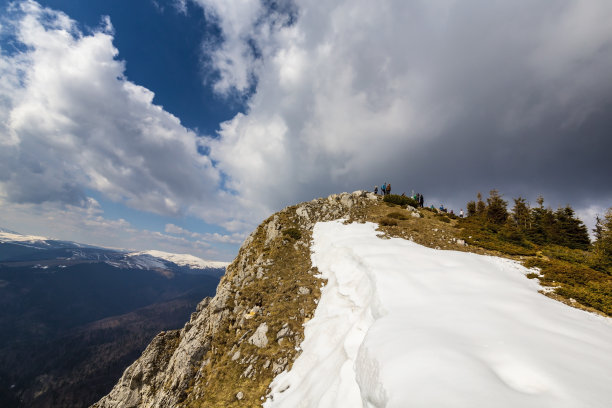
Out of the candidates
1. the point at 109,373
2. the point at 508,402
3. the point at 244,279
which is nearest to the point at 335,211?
the point at 244,279

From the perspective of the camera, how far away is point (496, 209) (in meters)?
40.8

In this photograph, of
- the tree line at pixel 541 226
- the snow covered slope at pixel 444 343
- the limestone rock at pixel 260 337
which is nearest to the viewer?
the snow covered slope at pixel 444 343

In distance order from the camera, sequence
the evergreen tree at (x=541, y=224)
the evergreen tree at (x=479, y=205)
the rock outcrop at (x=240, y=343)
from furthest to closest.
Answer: the evergreen tree at (x=479, y=205), the evergreen tree at (x=541, y=224), the rock outcrop at (x=240, y=343)

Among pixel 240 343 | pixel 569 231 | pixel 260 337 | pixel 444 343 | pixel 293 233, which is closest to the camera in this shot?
pixel 444 343

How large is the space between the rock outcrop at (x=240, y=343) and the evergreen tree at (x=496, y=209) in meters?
37.3

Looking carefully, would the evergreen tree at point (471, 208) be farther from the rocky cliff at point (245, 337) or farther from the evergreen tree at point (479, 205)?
the rocky cliff at point (245, 337)

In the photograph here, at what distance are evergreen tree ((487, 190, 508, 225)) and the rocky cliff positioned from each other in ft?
83.3

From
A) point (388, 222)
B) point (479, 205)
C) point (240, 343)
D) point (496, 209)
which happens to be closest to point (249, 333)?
→ point (240, 343)

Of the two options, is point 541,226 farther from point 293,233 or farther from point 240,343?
point 240,343

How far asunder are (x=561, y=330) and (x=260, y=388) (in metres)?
11.5

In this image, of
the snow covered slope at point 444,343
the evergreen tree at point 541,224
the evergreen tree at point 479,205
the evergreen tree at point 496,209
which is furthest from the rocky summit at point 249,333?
the evergreen tree at point 479,205

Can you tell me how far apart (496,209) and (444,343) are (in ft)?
152

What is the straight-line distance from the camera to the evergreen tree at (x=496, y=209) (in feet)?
130

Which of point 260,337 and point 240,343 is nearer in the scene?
point 260,337
